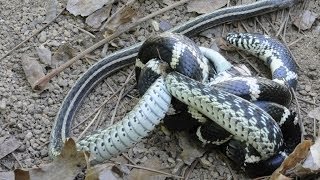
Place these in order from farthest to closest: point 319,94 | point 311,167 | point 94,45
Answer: point 94,45 < point 319,94 < point 311,167

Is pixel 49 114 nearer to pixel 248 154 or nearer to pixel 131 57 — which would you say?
pixel 131 57

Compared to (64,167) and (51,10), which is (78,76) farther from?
(64,167)

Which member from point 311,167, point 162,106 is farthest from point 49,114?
point 311,167

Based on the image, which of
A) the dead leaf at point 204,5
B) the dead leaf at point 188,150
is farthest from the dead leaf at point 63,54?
the dead leaf at point 188,150

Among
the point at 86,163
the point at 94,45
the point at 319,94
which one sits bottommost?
the point at 319,94

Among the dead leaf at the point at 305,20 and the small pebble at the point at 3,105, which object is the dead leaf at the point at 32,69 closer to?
the small pebble at the point at 3,105

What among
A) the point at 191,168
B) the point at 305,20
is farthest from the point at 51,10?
the point at 305,20

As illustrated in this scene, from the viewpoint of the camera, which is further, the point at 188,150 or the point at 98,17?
the point at 98,17
